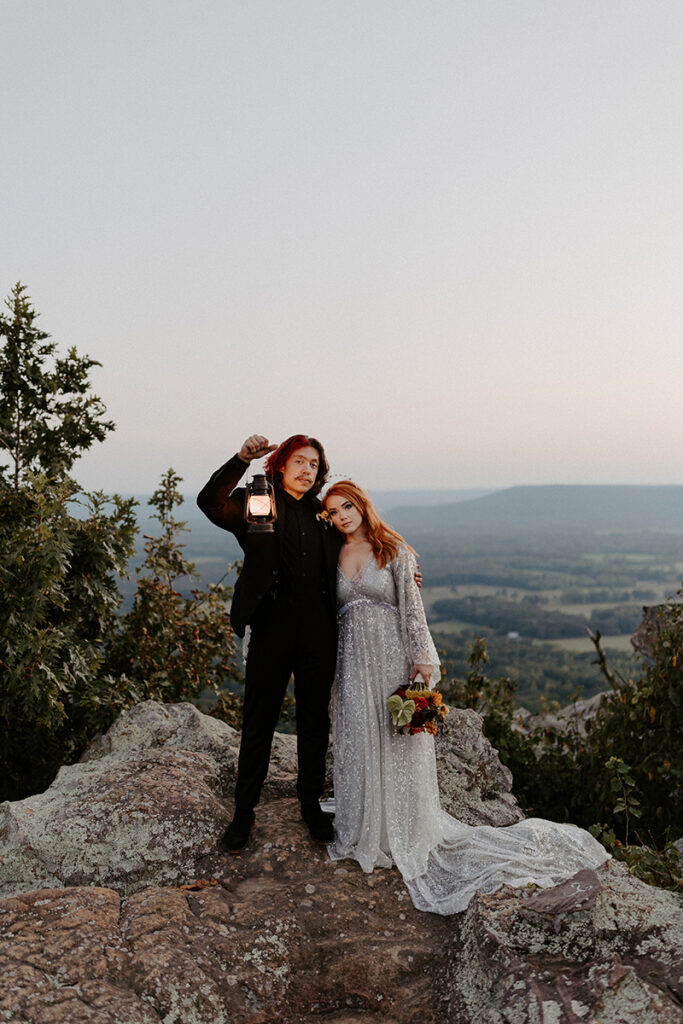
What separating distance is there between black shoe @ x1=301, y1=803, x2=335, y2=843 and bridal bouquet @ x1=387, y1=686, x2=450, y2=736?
0.77m

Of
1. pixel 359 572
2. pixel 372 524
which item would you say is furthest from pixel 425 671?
pixel 372 524

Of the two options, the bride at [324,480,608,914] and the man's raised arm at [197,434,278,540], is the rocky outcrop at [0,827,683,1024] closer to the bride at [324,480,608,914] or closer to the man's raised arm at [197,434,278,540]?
the bride at [324,480,608,914]

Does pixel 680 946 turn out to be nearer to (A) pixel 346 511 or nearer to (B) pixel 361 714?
(B) pixel 361 714

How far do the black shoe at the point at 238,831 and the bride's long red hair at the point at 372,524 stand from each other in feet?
5.76

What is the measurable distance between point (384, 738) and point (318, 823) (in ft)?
2.17

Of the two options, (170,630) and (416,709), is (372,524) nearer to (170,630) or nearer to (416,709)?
(416,709)

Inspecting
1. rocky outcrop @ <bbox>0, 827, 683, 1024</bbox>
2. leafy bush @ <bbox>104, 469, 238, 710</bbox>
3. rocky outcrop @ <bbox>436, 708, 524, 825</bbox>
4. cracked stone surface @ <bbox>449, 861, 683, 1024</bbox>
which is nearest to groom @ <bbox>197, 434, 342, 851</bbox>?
rocky outcrop @ <bbox>0, 827, 683, 1024</bbox>

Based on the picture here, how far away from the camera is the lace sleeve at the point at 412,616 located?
4445 millimetres

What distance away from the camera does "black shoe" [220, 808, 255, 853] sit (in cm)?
439

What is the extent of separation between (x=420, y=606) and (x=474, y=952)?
1.87 m

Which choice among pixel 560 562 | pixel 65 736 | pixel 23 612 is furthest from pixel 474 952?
pixel 560 562

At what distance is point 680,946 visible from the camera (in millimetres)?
3039

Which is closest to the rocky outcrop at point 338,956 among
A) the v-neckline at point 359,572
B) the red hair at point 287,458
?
the v-neckline at point 359,572

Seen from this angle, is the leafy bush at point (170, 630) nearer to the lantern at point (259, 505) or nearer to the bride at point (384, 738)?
the bride at point (384, 738)
